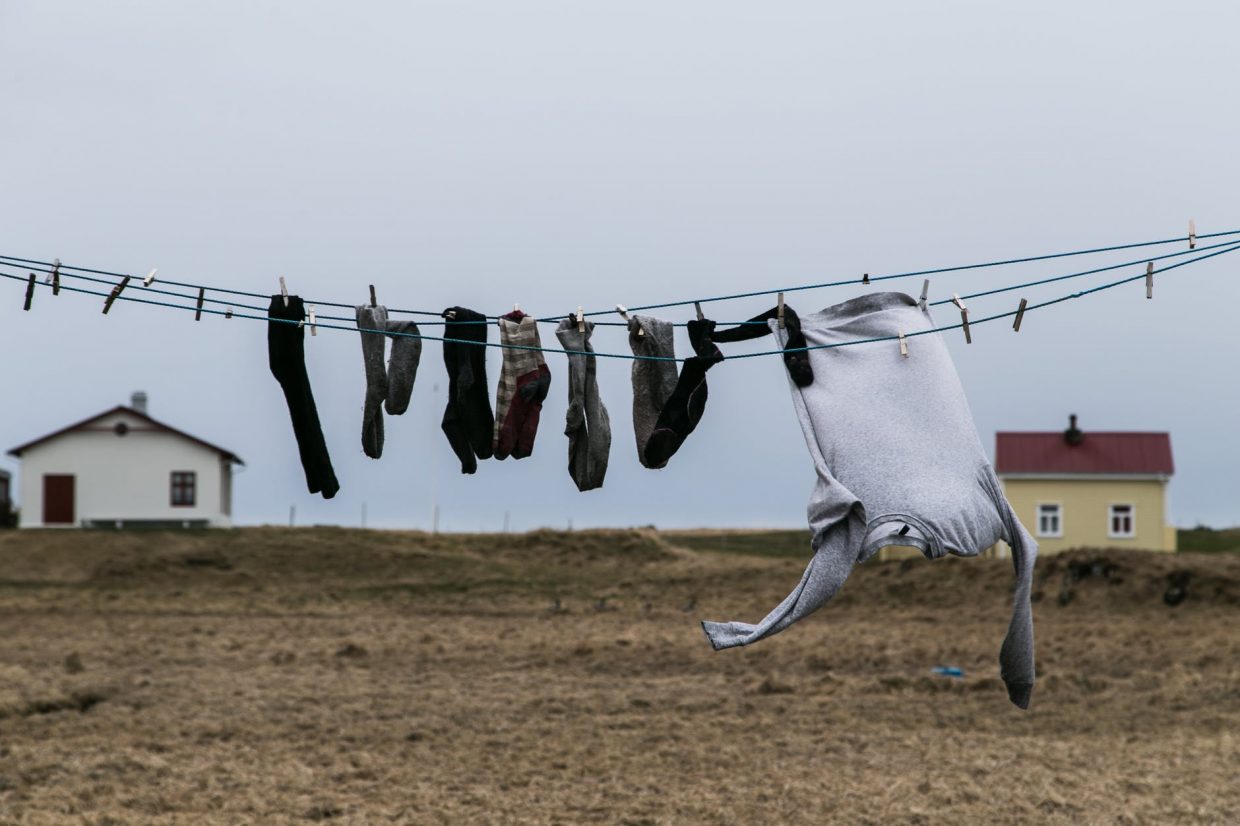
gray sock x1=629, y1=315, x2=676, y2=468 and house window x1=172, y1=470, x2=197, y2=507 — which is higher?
gray sock x1=629, y1=315, x2=676, y2=468

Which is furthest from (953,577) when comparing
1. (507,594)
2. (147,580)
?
(147,580)

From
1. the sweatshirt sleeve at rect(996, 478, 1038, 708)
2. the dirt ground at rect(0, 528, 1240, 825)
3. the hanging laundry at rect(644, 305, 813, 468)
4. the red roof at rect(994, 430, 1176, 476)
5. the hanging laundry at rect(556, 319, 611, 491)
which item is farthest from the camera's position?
the red roof at rect(994, 430, 1176, 476)

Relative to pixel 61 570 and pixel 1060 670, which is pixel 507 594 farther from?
pixel 1060 670

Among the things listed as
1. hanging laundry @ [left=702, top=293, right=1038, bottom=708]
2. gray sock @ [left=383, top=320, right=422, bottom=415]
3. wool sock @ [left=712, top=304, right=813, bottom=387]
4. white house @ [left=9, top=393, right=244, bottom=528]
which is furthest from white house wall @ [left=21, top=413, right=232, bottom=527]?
hanging laundry @ [left=702, top=293, right=1038, bottom=708]

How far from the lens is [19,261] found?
6.55 m

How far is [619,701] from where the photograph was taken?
14.8m

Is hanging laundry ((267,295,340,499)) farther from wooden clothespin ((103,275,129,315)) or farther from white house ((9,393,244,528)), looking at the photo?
white house ((9,393,244,528))

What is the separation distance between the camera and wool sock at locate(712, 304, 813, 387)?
5824 mm

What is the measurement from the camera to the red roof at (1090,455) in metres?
30.6

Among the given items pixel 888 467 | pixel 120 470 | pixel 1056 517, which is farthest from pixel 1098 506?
pixel 888 467

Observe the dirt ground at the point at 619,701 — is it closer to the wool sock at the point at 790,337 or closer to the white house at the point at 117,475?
the wool sock at the point at 790,337

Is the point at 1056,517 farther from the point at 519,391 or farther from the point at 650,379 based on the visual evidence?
the point at 519,391

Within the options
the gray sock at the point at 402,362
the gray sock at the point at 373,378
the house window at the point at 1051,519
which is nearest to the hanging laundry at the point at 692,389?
the gray sock at the point at 402,362

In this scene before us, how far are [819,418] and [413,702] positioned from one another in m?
9.97
